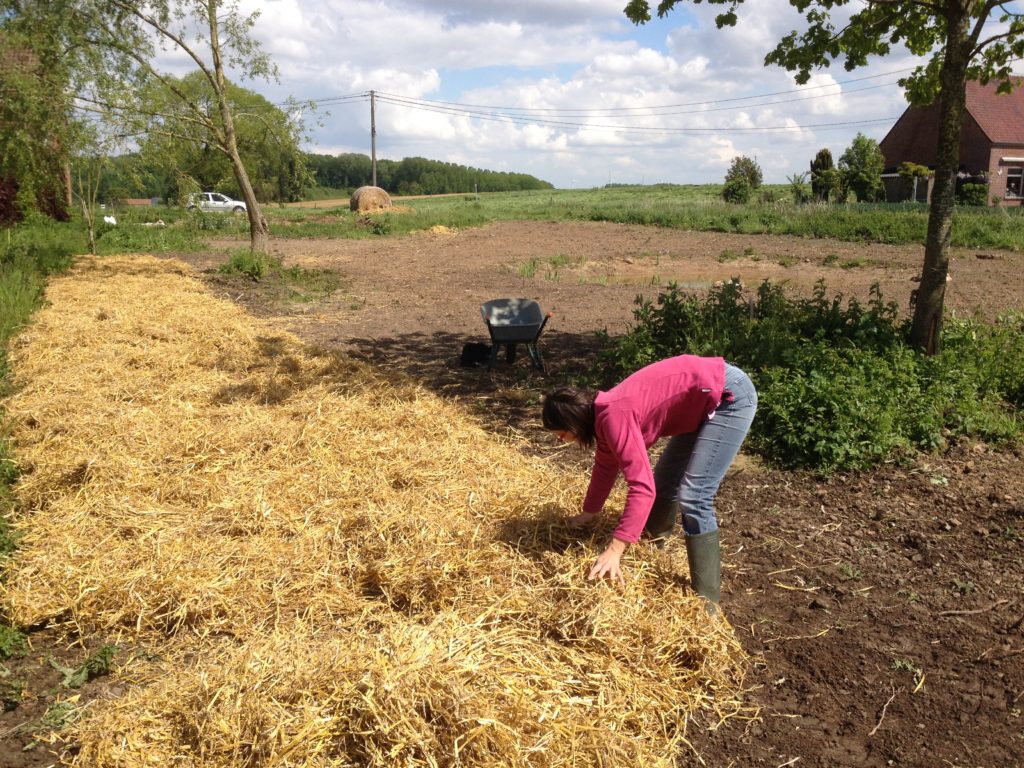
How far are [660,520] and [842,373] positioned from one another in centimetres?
278

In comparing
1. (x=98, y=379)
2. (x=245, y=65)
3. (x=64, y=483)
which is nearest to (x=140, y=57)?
(x=245, y=65)

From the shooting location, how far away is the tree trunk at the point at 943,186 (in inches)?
244

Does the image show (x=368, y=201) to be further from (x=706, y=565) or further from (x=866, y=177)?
(x=706, y=565)

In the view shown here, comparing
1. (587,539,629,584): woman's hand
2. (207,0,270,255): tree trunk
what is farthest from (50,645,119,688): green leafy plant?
(207,0,270,255): tree trunk

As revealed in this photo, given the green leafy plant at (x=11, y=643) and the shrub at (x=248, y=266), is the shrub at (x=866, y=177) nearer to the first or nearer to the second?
the shrub at (x=248, y=266)

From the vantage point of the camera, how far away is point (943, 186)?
21.0 ft

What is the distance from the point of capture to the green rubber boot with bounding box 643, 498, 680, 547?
3742 millimetres

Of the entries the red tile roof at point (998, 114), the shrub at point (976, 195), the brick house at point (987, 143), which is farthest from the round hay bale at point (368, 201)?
the red tile roof at point (998, 114)

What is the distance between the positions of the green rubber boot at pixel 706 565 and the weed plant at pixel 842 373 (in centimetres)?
211

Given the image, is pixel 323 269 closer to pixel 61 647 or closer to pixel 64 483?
pixel 64 483

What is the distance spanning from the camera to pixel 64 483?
4.82 metres

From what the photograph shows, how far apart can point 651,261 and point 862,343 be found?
36.5 feet

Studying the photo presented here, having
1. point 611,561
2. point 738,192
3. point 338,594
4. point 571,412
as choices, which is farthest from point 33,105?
point 738,192

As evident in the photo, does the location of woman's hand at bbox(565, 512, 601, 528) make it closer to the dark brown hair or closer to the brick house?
the dark brown hair
